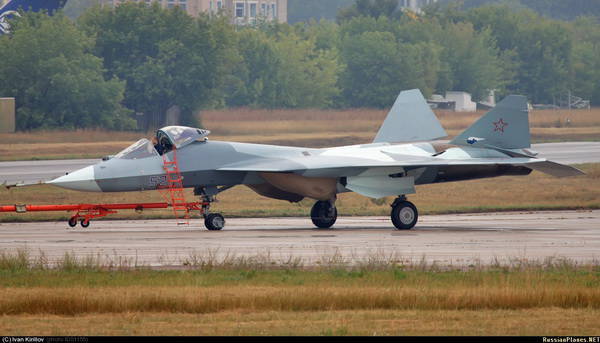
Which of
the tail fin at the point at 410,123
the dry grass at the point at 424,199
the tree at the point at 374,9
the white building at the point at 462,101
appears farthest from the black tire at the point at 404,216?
the tree at the point at 374,9

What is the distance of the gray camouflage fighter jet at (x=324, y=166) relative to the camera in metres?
24.8

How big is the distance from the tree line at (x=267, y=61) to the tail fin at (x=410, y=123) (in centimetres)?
4242

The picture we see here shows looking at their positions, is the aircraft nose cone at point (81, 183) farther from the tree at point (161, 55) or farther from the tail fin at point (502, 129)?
the tree at point (161, 55)

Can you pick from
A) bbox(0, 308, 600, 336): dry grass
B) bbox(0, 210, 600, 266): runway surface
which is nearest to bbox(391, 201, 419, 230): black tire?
bbox(0, 210, 600, 266): runway surface

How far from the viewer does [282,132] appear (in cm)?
6931

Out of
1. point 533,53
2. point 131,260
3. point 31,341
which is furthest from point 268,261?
point 533,53

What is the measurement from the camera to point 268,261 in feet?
61.2

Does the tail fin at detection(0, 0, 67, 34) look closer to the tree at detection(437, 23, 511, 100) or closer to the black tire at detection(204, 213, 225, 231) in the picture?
the tree at detection(437, 23, 511, 100)

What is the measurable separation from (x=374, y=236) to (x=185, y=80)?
49836mm

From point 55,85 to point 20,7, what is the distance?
13369 millimetres

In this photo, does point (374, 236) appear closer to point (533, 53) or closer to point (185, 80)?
point (185, 80)

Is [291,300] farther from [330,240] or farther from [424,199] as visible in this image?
[424,199]

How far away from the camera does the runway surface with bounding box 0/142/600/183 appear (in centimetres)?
4217

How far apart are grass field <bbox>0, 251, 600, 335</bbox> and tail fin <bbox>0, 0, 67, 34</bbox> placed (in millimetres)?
64169
